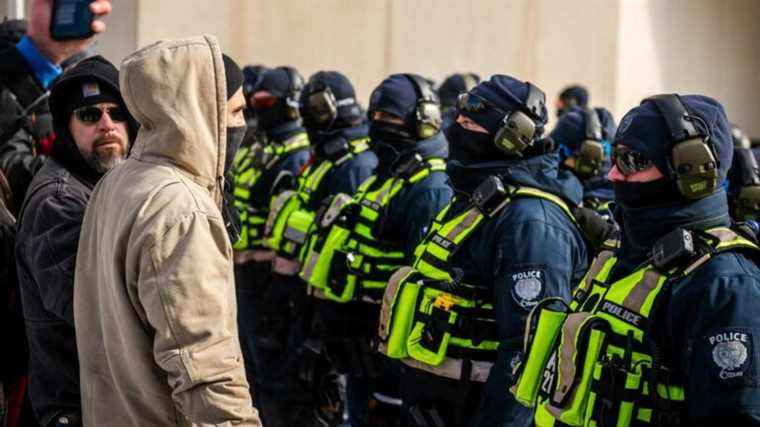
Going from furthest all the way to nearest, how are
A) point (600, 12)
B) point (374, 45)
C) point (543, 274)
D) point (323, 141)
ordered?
point (374, 45), point (600, 12), point (323, 141), point (543, 274)

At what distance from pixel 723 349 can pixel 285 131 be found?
6931 millimetres

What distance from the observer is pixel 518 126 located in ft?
17.7

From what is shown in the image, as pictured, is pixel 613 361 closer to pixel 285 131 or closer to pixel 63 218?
pixel 63 218

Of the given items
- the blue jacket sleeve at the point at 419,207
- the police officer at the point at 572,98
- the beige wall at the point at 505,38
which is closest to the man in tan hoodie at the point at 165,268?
the blue jacket sleeve at the point at 419,207

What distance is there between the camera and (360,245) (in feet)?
23.2

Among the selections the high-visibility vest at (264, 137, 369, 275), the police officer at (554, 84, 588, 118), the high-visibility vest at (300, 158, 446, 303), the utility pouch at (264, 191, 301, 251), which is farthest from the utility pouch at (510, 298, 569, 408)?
the police officer at (554, 84, 588, 118)

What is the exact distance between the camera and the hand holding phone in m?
6.20

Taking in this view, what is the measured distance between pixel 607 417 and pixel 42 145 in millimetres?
3673

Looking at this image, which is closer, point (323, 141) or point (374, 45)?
point (323, 141)

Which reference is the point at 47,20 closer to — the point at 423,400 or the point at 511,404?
the point at 423,400

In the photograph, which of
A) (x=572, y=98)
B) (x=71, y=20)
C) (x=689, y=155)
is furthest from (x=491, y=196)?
(x=572, y=98)

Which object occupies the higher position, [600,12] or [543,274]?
[600,12]

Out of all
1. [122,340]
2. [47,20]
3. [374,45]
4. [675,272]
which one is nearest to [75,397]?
[122,340]

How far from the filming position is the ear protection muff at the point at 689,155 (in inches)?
151
